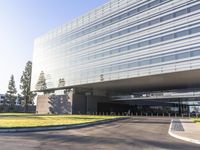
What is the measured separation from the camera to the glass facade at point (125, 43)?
Answer: 2005 inches

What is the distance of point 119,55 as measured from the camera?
65250 mm

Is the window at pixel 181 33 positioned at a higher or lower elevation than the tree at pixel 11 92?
higher

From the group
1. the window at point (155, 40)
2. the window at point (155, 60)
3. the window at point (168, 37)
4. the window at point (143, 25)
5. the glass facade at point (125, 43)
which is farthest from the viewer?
the window at point (143, 25)

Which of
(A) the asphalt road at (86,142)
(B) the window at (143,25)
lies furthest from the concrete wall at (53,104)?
(A) the asphalt road at (86,142)

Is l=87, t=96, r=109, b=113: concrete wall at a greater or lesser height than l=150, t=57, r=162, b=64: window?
lesser

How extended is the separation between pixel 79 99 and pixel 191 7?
42.9 m

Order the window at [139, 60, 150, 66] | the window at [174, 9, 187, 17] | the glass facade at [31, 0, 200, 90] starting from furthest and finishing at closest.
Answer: the window at [139, 60, 150, 66] → the window at [174, 9, 187, 17] → the glass facade at [31, 0, 200, 90]

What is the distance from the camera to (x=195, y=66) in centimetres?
4803

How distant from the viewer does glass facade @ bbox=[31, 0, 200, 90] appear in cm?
5094

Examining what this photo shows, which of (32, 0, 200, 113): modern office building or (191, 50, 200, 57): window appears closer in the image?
(191, 50, 200, 57): window

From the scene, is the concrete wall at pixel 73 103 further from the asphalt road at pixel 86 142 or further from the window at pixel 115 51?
the asphalt road at pixel 86 142

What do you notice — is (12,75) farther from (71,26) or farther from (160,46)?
(160,46)

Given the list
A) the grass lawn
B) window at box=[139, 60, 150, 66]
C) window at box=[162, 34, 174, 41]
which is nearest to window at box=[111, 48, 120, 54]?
window at box=[139, 60, 150, 66]

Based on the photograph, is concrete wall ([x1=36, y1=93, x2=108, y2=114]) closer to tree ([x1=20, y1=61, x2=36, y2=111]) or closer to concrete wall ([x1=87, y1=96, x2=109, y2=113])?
concrete wall ([x1=87, y1=96, x2=109, y2=113])
